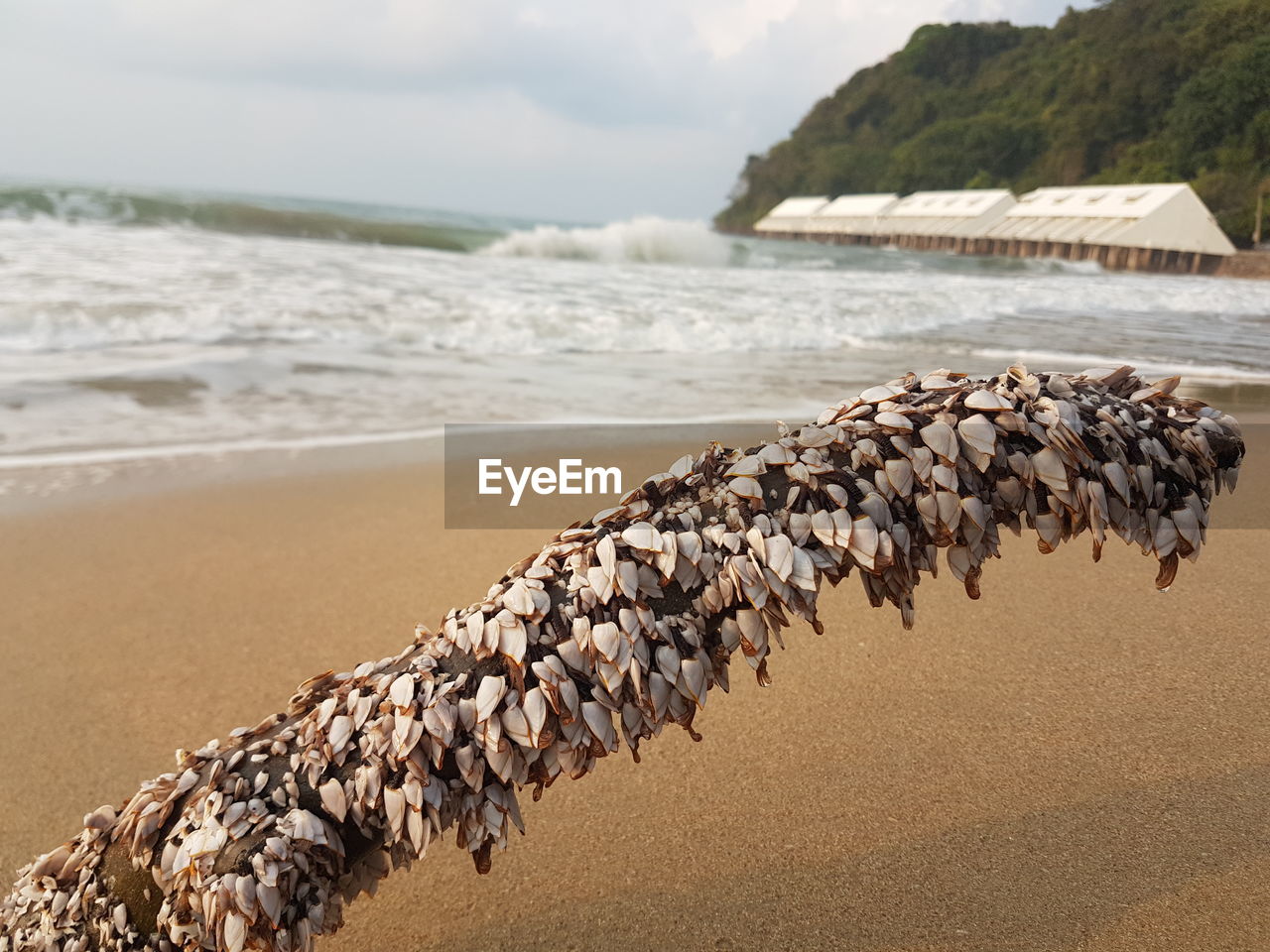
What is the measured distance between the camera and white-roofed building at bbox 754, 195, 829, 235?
25.5 metres

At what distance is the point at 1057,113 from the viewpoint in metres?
18.8

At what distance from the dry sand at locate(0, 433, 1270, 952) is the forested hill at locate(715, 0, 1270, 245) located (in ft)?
45.5

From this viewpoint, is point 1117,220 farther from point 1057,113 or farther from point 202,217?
point 202,217

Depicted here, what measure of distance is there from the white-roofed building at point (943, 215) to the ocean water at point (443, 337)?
345 inches

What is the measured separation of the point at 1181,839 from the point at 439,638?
114 cm

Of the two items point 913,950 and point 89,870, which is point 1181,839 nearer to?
point 913,950

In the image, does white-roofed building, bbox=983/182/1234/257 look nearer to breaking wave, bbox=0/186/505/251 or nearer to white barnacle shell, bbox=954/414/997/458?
breaking wave, bbox=0/186/505/251

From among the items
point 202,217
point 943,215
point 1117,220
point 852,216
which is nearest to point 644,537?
point 202,217

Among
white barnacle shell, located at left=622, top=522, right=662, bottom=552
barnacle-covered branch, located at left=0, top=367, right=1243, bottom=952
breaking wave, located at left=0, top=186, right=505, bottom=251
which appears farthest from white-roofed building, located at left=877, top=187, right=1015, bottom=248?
white barnacle shell, located at left=622, top=522, right=662, bottom=552

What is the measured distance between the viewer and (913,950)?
1042 millimetres

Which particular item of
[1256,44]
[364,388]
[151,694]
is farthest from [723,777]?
Answer: [1256,44]

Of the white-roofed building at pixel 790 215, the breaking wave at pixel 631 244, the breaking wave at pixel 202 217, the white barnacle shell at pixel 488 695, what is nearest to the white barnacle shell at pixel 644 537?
the white barnacle shell at pixel 488 695

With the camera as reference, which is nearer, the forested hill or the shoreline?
the shoreline

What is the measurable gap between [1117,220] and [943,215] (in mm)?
6083
